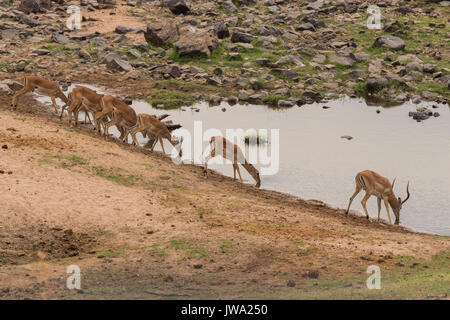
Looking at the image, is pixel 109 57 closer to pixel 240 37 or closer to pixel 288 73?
pixel 240 37

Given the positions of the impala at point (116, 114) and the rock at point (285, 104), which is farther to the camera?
the rock at point (285, 104)

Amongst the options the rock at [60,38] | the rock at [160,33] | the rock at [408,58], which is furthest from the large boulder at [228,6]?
the rock at [408,58]

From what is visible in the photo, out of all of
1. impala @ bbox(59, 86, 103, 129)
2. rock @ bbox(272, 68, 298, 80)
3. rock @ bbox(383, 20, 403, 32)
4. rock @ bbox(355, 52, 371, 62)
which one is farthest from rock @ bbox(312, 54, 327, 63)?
impala @ bbox(59, 86, 103, 129)

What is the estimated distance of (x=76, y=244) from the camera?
10484 millimetres

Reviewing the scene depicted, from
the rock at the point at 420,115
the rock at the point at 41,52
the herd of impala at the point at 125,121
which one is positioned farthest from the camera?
the rock at the point at 41,52

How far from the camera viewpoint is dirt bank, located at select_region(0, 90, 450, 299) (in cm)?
919

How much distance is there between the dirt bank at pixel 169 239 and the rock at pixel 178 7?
1904 cm

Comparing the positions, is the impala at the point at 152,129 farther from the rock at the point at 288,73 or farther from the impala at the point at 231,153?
the rock at the point at 288,73

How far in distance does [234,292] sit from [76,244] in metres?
2.81

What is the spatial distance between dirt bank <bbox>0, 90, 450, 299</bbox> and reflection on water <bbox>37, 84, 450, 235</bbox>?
160 centimetres

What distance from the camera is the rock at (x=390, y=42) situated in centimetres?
2772
